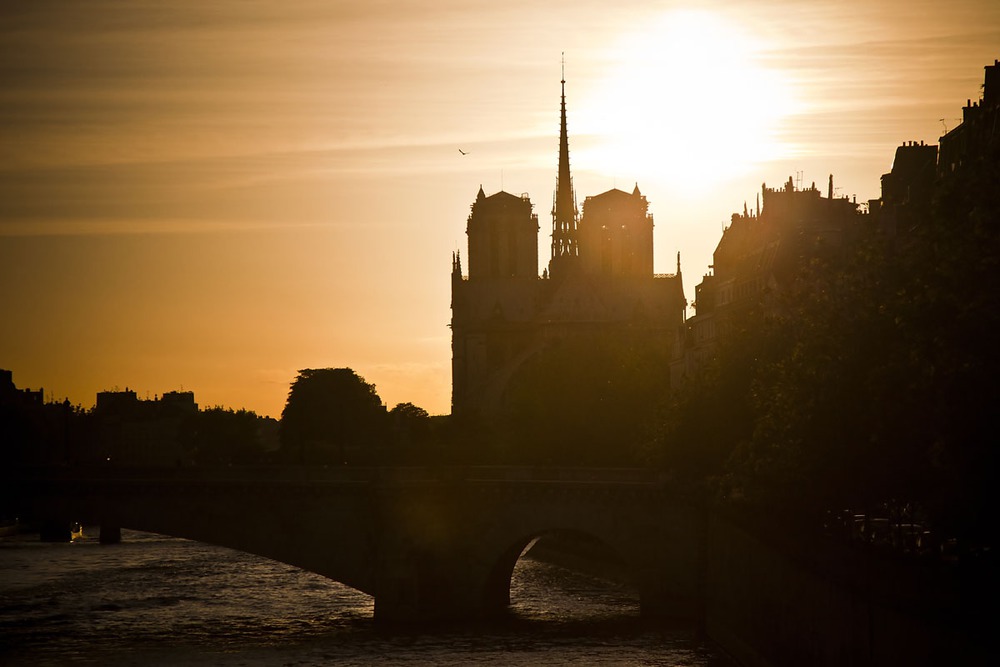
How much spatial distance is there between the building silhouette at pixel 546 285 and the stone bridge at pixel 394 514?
7183 cm

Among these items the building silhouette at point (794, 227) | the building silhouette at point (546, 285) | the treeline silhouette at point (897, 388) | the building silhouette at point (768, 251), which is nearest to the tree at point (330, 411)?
the building silhouette at point (546, 285)

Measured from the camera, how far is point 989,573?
2581cm

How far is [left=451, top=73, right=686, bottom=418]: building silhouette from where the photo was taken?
131 meters

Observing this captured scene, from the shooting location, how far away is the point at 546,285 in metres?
138

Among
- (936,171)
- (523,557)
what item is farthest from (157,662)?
(523,557)

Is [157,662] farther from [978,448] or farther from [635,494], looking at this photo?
[978,448]

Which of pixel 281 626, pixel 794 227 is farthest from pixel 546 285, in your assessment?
pixel 281 626

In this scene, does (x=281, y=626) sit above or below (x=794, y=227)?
below

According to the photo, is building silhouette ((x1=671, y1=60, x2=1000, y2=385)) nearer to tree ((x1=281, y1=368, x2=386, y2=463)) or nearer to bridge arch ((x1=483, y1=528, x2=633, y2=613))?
bridge arch ((x1=483, y1=528, x2=633, y2=613))

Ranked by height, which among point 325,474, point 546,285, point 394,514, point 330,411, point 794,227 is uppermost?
point 546,285

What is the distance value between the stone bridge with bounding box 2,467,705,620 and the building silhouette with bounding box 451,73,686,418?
71.8 meters

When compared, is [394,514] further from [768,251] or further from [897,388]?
[897,388]

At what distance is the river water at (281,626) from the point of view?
46.1 meters

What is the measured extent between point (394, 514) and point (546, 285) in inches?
3255
